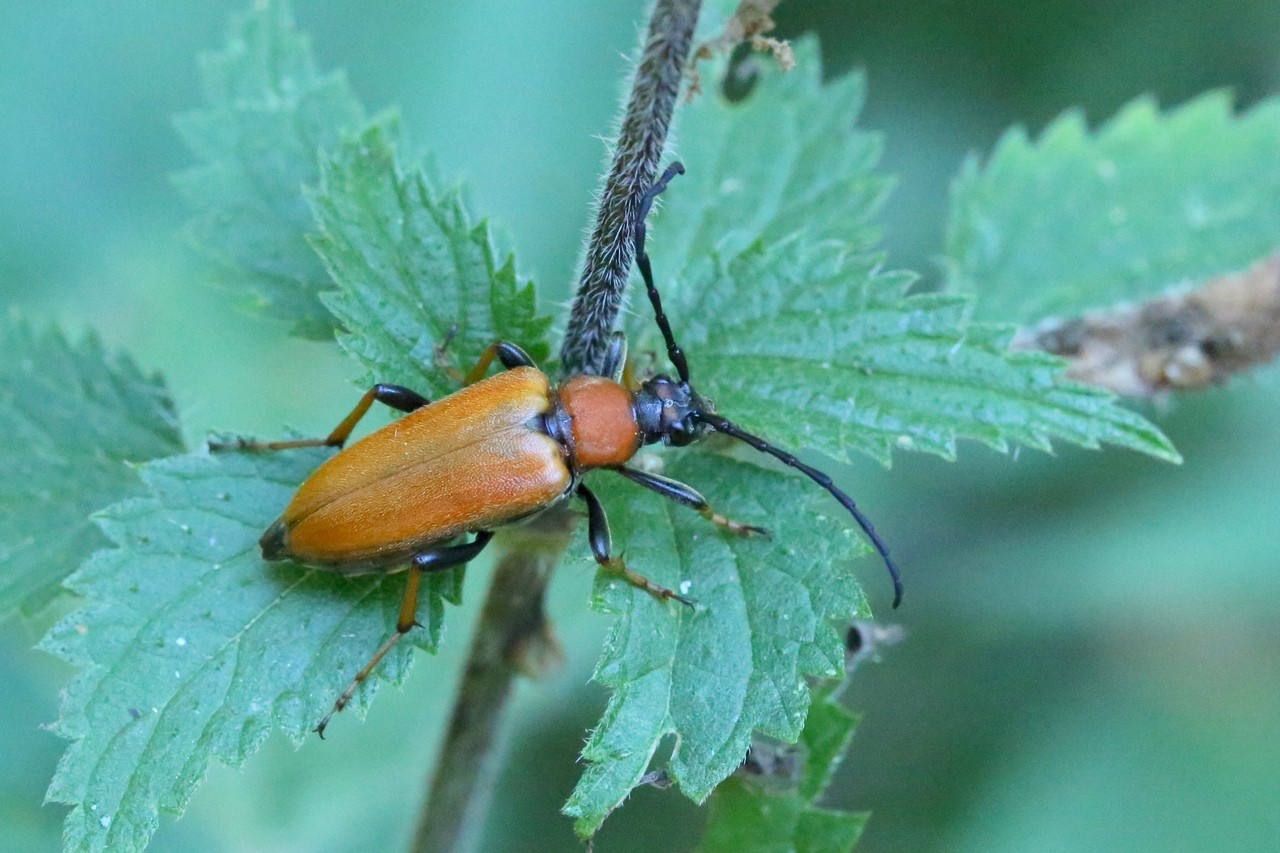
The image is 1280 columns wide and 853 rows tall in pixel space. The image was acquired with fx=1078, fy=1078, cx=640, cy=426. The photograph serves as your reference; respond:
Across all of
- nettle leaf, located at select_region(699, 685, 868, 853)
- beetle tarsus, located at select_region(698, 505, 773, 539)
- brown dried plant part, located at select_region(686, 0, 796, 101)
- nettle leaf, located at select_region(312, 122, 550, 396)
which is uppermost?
brown dried plant part, located at select_region(686, 0, 796, 101)

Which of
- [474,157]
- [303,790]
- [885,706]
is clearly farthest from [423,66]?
[885,706]

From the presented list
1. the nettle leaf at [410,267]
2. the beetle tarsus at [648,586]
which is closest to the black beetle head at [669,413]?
the nettle leaf at [410,267]

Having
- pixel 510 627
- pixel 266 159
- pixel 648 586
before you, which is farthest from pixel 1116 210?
pixel 266 159

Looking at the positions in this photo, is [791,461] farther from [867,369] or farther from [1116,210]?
[1116,210]

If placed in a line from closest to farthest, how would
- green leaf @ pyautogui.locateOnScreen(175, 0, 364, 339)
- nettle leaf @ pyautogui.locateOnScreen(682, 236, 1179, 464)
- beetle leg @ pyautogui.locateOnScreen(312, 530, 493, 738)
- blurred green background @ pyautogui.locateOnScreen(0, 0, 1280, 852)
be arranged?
beetle leg @ pyautogui.locateOnScreen(312, 530, 493, 738) < nettle leaf @ pyautogui.locateOnScreen(682, 236, 1179, 464) < green leaf @ pyautogui.locateOnScreen(175, 0, 364, 339) < blurred green background @ pyautogui.locateOnScreen(0, 0, 1280, 852)

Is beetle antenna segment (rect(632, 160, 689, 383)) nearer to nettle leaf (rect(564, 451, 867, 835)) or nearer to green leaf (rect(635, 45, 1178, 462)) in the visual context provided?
green leaf (rect(635, 45, 1178, 462))

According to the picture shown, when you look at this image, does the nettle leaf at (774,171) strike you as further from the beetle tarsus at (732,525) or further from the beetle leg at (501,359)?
the beetle tarsus at (732,525)

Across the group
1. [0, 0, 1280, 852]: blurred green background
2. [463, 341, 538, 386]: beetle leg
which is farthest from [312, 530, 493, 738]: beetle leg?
[0, 0, 1280, 852]: blurred green background
